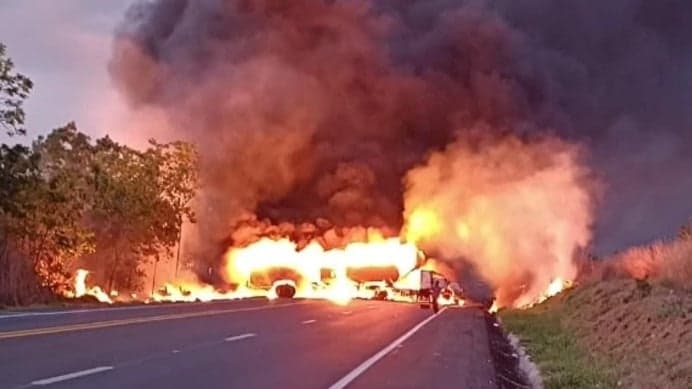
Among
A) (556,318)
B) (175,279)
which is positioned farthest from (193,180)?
(556,318)

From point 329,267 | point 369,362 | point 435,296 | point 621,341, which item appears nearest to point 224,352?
point 369,362

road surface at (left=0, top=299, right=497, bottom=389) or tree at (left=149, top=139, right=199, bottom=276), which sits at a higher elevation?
tree at (left=149, top=139, right=199, bottom=276)

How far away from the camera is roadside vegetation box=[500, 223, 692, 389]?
16016mm

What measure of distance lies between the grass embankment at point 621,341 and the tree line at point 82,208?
57.3 feet

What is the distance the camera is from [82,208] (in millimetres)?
43875

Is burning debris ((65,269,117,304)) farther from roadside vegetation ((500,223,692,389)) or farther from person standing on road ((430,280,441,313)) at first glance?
roadside vegetation ((500,223,692,389))

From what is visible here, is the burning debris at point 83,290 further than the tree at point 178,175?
No

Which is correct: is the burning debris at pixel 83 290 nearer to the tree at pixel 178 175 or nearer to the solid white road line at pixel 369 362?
the tree at pixel 178 175

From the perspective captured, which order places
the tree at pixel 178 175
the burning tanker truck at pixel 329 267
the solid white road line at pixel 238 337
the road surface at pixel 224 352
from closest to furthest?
the road surface at pixel 224 352 → the solid white road line at pixel 238 337 → the tree at pixel 178 175 → the burning tanker truck at pixel 329 267

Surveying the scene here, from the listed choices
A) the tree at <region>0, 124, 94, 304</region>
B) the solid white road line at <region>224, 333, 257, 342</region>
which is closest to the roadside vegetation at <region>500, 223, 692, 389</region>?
the solid white road line at <region>224, 333, 257, 342</region>

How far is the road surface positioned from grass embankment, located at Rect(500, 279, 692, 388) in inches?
54.2

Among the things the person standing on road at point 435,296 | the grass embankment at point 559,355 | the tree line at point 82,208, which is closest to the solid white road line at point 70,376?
the grass embankment at point 559,355

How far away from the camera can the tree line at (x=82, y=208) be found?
3606cm

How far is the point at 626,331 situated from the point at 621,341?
0.72 m
